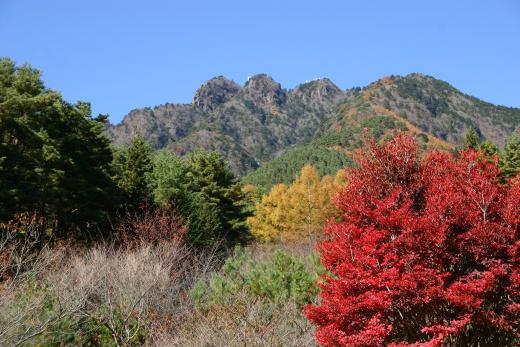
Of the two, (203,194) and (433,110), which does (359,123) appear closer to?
(433,110)

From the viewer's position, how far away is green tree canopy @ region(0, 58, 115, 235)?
17.7m

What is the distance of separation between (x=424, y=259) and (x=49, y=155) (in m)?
15.8

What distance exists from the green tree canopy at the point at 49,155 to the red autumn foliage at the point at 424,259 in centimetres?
1278

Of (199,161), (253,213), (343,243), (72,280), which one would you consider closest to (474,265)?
(343,243)

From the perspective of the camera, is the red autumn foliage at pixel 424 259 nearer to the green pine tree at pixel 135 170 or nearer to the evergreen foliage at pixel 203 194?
the evergreen foliage at pixel 203 194

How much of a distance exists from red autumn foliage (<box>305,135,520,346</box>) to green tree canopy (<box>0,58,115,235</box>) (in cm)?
1278

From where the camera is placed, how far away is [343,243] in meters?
9.57

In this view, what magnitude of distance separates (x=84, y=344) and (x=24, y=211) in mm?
8946

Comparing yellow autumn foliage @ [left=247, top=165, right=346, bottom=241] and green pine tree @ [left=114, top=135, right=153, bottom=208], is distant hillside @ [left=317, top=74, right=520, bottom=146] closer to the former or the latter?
yellow autumn foliage @ [left=247, top=165, right=346, bottom=241]

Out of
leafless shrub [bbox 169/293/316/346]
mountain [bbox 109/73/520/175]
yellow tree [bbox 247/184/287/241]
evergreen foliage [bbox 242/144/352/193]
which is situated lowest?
leafless shrub [bbox 169/293/316/346]

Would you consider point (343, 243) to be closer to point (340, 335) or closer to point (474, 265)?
point (340, 335)

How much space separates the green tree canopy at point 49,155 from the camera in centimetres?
1767

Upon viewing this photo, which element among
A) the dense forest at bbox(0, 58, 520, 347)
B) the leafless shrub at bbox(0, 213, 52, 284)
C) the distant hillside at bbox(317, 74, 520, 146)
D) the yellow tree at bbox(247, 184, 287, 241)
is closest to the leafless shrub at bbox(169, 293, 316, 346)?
the dense forest at bbox(0, 58, 520, 347)

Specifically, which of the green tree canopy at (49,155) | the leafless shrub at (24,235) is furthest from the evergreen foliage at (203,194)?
the leafless shrub at (24,235)
